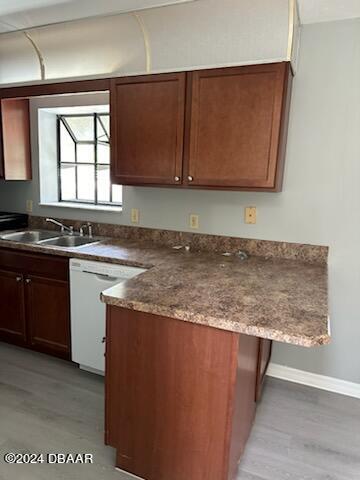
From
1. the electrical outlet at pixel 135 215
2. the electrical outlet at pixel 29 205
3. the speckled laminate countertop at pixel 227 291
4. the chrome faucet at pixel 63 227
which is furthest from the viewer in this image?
the electrical outlet at pixel 29 205

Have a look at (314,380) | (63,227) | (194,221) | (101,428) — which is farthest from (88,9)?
(314,380)

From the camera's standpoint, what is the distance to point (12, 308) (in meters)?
2.77

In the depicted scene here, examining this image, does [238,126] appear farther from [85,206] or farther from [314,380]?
[314,380]

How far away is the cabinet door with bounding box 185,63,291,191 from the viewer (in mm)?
2014

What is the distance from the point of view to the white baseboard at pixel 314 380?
7.92 feet

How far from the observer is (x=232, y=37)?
82.5 inches

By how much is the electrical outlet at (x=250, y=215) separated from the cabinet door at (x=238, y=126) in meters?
0.33

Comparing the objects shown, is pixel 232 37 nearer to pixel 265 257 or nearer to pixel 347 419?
pixel 265 257

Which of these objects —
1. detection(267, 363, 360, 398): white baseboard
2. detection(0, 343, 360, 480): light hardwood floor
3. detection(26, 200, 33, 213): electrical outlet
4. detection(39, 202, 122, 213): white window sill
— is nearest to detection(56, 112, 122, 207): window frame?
detection(39, 202, 122, 213): white window sill

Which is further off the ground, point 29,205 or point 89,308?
point 29,205

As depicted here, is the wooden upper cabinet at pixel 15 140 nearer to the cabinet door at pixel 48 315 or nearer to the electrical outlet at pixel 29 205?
the electrical outlet at pixel 29 205

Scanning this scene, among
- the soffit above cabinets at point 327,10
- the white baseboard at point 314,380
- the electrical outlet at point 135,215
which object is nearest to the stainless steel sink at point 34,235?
the electrical outlet at point 135,215

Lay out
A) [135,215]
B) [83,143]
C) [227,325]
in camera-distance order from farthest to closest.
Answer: [83,143] < [135,215] < [227,325]

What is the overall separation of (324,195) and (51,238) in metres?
2.21
